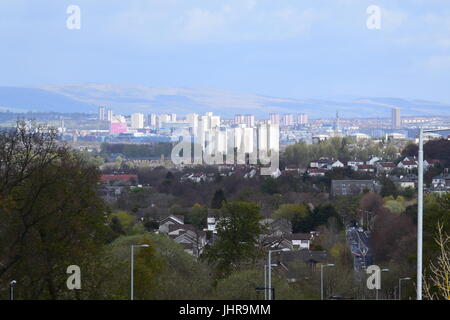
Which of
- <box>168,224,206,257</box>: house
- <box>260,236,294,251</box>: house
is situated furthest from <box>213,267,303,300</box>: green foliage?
<box>168,224,206,257</box>: house

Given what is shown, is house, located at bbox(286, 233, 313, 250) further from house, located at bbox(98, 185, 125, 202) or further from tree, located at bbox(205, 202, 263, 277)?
house, located at bbox(98, 185, 125, 202)

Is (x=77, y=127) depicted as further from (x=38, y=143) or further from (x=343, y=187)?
(x=38, y=143)

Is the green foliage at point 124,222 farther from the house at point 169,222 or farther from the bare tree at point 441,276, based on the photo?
the bare tree at point 441,276

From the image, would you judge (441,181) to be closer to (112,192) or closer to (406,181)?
(406,181)

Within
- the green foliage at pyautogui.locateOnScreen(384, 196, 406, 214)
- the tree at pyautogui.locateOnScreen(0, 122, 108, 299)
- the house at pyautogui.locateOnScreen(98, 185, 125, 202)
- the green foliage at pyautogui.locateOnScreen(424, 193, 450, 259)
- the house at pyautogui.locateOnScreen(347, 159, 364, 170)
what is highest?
the tree at pyautogui.locateOnScreen(0, 122, 108, 299)
